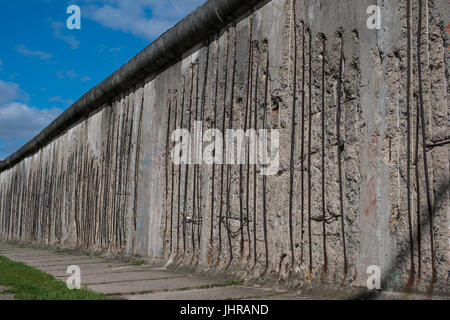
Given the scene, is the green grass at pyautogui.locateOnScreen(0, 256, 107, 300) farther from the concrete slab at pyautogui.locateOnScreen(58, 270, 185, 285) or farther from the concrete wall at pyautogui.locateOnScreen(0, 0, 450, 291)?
the concrete wall at pyautogui.locateOnScreen(0, 0, 450, 291)

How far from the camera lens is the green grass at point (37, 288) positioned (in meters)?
2.67

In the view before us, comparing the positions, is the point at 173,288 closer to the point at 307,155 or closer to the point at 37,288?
the point at 37,288

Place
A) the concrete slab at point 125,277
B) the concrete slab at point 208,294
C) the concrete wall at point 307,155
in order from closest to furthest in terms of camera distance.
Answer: the concrete wall at point 307,155
the concrete slab at point 208,294
the concrete slab at point 125,277

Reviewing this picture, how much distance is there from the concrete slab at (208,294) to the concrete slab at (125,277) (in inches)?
31.7

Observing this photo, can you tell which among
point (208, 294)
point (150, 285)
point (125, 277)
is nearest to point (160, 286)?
point (150, 285)

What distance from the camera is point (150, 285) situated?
3.39 metres

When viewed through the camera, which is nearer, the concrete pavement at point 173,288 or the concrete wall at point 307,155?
the concrete wall at point 307,155

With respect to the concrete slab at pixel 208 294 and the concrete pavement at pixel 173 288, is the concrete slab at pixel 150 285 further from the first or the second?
the concrete slab at pixel 208 294

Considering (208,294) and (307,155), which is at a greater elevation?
(307,155)

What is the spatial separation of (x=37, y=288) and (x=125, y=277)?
987mm

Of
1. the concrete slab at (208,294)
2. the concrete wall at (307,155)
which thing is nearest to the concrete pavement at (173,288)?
the concrete slab at (208,294)
